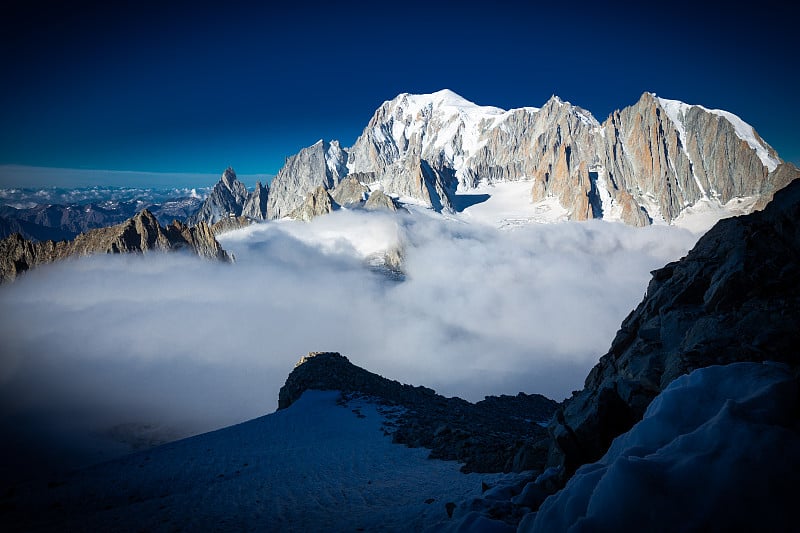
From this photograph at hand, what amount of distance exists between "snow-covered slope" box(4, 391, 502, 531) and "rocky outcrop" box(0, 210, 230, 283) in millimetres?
171822

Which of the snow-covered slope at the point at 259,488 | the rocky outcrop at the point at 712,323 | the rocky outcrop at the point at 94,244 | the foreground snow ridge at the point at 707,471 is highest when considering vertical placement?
the rocky outcrop at the point at 94,244

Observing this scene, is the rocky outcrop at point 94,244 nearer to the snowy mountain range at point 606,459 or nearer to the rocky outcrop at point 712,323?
the snowy mountain range at point 606,459

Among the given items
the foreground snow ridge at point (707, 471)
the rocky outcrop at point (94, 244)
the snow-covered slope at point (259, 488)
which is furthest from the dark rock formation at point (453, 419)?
the rocky outcrop at point (94, 244)

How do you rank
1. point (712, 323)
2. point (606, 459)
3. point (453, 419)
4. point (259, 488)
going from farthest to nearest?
point (453, 419) → point (259, 488) → point (712, 323) → point (606, 459)

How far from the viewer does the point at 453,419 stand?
33594mm

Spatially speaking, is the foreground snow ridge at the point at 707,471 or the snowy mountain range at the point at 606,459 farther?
the snowy mountain range at the point at 606,459

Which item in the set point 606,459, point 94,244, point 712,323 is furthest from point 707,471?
point 94,244

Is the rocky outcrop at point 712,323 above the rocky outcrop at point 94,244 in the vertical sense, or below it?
below

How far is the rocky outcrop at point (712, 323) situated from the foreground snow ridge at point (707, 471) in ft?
7.46

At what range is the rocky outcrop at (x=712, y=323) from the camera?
33.0 ft

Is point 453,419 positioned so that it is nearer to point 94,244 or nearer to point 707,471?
point 707,471

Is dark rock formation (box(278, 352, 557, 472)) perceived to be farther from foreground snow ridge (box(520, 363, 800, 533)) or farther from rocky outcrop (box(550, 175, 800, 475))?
foreground snow ridge (box(520, 363, 800, 533))

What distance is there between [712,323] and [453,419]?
85.6 ft

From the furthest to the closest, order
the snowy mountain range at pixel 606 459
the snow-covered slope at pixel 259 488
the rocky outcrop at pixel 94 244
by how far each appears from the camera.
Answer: the rocky outcrop at pixel 94 244 < the snow-covered slope at pixel 259 488 < the snowy mountain range at pixel 606 459
